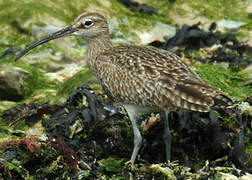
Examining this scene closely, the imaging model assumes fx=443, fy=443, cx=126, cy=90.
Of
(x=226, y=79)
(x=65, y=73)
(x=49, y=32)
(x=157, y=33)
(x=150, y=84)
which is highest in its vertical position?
(x=157, y=33)

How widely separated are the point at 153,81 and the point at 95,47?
1.51 meters

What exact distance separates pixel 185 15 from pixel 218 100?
745 cm

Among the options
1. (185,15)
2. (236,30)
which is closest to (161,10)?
(185,15)

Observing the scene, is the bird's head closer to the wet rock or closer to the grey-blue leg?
the grey-blue leg

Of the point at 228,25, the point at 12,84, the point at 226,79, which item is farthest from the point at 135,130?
the point at 228,25

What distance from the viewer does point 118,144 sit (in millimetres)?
6090

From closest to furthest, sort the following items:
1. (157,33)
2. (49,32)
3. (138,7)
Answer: (49,32) → (157,33) → (138,7)

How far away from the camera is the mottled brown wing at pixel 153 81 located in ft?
17.0

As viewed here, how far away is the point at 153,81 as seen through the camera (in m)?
5.50

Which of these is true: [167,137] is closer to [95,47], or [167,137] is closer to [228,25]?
[95,47]

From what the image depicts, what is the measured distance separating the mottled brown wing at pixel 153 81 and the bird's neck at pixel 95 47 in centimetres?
39

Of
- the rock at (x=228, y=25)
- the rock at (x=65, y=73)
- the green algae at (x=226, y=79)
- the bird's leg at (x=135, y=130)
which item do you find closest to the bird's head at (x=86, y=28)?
the bird's leg at (x=135, y=130)

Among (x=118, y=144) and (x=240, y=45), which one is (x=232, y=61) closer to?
(x=240, y=45)

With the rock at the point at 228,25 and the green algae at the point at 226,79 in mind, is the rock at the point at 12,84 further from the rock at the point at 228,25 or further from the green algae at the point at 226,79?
the rock at the point at 228,25
